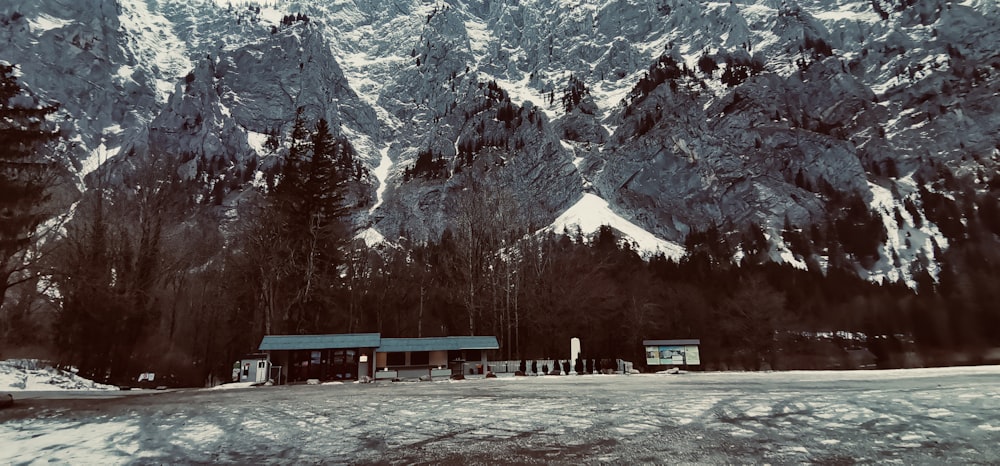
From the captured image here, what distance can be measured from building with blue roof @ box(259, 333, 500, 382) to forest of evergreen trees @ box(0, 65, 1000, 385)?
686 cm

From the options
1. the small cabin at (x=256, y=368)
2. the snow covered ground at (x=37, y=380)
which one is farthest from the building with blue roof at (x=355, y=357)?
the snow covered ground at (x=37, y=380)

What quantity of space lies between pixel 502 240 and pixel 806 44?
188m

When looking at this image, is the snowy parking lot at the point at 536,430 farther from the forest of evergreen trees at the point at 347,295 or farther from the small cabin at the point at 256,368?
the small cabin at the point at 256,368

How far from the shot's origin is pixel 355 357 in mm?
34219

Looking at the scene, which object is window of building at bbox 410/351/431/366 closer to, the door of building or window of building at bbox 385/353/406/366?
window of building at bbox 385/353/406/366

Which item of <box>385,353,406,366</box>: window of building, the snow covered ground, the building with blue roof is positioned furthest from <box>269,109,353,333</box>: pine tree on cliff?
the snow covered ground

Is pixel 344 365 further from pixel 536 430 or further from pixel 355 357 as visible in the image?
pixel 536 430

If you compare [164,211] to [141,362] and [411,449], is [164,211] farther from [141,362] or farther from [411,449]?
[411,449]

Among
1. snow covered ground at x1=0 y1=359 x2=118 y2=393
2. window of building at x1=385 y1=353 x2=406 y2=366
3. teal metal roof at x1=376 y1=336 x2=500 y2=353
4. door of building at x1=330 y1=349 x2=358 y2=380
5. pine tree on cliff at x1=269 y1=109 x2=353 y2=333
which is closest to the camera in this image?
snow covered ground at x1=0 y1=359 x2=118 y2=393

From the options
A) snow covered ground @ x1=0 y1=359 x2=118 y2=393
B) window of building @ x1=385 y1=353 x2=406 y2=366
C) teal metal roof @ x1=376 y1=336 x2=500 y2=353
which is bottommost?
snow covered ground @ x1=0 y1=359 x2=118 y2=393

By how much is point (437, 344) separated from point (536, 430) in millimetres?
25832

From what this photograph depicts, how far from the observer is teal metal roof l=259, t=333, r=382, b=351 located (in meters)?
33.3

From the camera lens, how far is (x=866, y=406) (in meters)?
12.5

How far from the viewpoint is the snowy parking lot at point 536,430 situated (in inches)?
325
